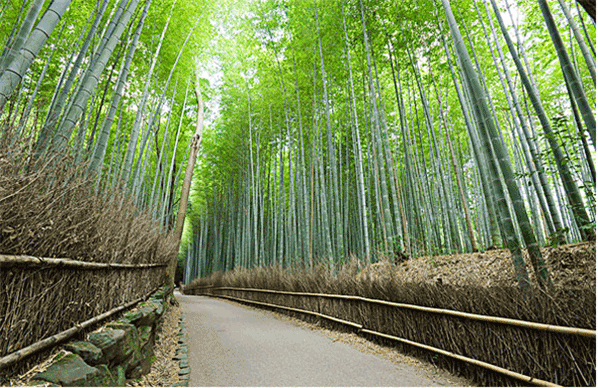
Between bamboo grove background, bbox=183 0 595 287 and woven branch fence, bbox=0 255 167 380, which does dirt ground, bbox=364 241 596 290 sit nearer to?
bamboo grove background, bbox=183 0 595 287

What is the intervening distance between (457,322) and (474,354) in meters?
0.22

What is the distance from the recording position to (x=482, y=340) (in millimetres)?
1982

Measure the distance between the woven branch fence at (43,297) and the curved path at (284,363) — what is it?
36.7 inches

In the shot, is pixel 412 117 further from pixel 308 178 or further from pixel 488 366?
pixel 488 366

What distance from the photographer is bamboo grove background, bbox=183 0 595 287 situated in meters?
2.51

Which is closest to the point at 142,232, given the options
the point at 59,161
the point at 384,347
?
the point at 59,161

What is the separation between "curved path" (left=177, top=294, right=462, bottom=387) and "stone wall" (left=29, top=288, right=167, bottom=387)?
439mm

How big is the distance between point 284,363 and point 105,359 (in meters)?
1.49

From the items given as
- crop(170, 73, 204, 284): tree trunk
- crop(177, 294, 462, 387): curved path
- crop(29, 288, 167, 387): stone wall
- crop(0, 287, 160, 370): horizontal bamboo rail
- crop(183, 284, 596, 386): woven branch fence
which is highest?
crop(170, 73, 204, 284): tree trunk

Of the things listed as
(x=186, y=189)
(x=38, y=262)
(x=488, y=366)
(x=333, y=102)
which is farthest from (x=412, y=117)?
(x=38, y=262)

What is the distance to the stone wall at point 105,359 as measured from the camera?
108cm

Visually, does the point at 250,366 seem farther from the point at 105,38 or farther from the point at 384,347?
the point at 105,38

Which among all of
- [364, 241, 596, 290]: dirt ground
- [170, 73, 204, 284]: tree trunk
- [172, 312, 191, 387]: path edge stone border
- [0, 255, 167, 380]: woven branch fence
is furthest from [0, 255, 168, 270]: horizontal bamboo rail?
[170, 73, 204, 284]: tree trunk

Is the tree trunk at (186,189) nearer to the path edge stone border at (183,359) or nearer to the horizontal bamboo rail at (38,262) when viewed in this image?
the path edge stone border at (183,359)
